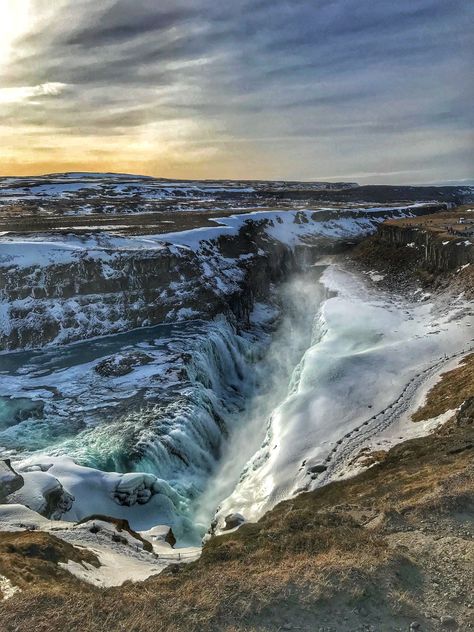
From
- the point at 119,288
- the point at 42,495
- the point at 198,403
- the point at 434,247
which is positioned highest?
the point at 434,247

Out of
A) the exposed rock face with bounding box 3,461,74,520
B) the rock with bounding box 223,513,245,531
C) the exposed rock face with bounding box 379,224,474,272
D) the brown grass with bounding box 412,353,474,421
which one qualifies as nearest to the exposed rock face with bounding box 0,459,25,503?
the exposed rock face with bounding box 3,461,74,520

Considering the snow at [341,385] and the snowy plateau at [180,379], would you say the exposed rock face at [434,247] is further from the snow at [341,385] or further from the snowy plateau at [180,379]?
the snow at [341,385]

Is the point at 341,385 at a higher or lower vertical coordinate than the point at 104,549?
higher

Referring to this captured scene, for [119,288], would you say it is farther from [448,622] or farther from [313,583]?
[448,622]

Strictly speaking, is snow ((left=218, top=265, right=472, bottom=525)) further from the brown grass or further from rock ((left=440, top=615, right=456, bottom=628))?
rock ((left=440, top=615, right=456, bottom=628))

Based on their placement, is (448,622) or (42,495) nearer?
(448,622)

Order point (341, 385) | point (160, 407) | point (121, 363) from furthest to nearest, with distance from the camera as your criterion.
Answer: point (121, 363)
point (160, 407)
point (341, 385)

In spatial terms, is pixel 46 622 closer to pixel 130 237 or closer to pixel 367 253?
pixel 130 237

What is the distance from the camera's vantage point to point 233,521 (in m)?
15.6

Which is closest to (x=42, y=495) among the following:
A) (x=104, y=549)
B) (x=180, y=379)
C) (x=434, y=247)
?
(x=104, y=549)

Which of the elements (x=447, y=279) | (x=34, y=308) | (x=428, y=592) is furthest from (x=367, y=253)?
(x=428, y=592)

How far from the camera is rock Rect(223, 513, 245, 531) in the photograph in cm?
1547

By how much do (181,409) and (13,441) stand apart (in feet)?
26.6

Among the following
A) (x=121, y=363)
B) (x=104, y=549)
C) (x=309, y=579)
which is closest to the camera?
(x=309, y=579)
